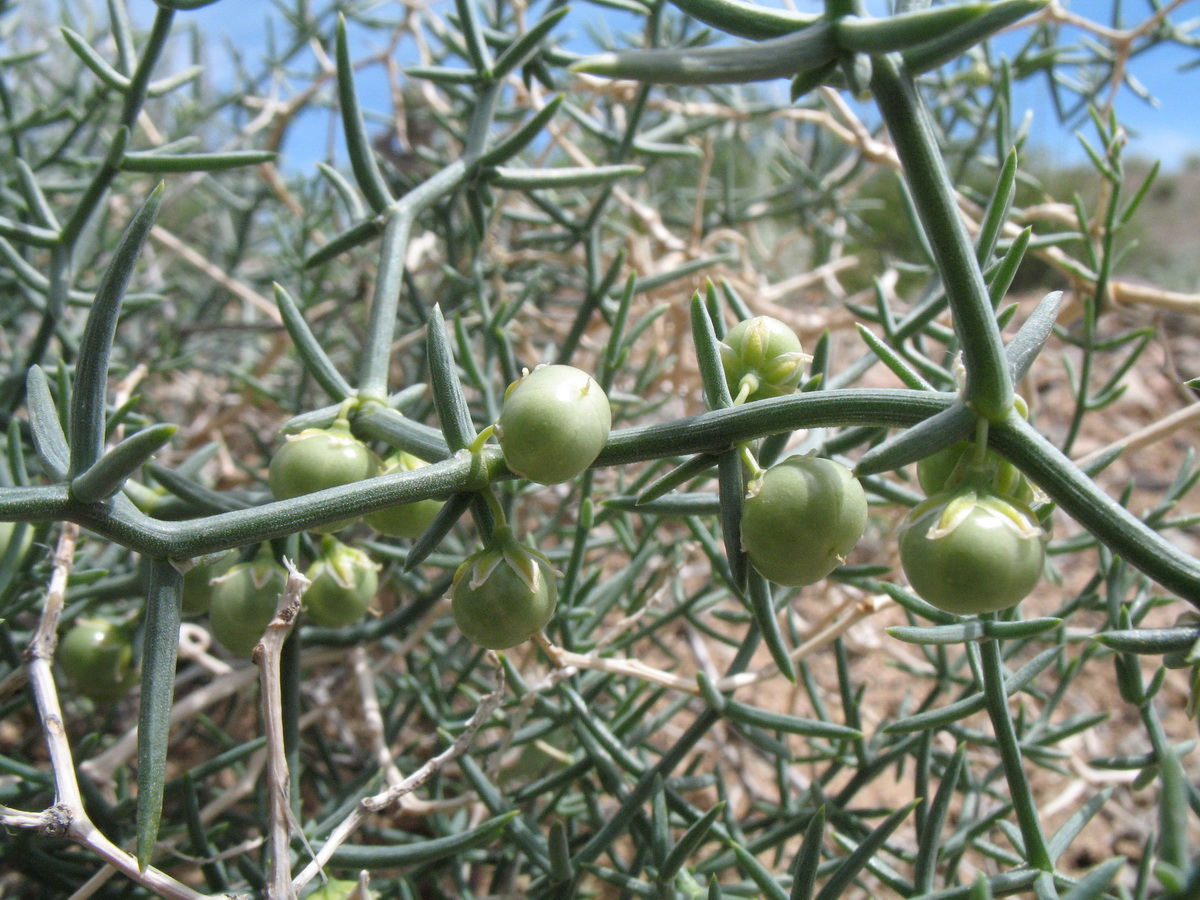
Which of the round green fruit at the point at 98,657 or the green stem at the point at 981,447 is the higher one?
the green stem at the point at 981,447

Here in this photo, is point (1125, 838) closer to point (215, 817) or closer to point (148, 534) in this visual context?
point (215, 817)

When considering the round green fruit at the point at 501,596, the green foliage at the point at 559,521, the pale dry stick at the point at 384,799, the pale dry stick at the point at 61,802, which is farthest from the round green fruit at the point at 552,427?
the pale dry stick at the point at 61,802

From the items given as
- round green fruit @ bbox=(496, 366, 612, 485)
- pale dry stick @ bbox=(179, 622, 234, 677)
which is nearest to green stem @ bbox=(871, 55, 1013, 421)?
round green fruit @ bbox=(496, 366, 612, 485)

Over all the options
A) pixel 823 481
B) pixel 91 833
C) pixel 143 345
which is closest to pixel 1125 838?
pixel 823 481

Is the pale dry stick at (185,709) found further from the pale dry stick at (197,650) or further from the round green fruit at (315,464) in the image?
the round green fruit at (315,464)

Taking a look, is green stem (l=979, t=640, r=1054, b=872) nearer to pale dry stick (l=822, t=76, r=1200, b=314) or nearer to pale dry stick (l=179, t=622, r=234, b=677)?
pale dry stick (l=822, t=76, r=1200, b=314)

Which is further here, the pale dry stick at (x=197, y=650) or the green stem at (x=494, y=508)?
the pale dry stick at (x=197, y=650)
